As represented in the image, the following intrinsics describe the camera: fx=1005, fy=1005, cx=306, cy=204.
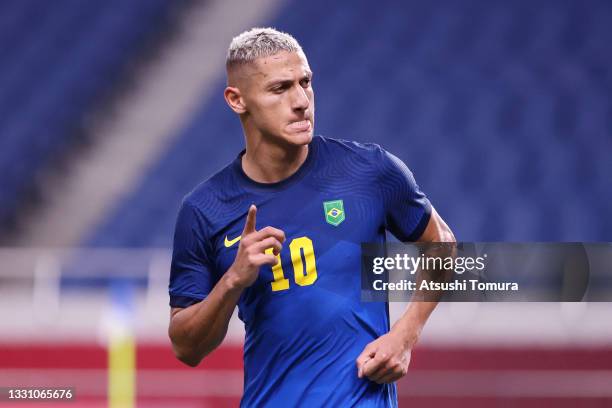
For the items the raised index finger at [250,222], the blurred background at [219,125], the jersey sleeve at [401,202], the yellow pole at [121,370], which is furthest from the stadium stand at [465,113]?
the raised index finger at [250,222]

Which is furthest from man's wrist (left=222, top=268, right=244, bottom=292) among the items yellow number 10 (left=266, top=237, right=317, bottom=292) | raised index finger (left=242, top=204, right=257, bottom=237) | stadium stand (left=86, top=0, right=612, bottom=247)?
stadium stand (left=86, top=0, right=612, bottom=247)

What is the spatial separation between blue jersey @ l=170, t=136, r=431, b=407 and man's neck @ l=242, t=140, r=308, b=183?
21mm

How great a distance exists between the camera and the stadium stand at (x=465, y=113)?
793 centimetres

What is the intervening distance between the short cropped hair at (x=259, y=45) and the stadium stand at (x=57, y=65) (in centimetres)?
629

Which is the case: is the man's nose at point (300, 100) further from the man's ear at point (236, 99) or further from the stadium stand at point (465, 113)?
the stadium stand at point (465, 113)

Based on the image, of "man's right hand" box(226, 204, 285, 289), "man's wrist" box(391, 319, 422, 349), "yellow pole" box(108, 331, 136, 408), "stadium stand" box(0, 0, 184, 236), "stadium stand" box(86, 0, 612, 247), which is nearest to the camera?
"man's right hand" box(226, 204, 285, 289)

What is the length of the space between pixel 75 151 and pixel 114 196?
638 mm

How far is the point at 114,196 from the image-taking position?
8.45 m

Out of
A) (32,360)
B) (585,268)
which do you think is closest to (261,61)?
(585,268)

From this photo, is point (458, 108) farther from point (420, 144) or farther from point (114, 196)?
point (114, 196)

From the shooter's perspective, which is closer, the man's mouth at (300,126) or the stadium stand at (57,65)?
the man's mouth at (300,126)

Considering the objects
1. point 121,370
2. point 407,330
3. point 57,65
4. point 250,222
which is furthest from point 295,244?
point 57,65

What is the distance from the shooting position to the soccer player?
2422 mm

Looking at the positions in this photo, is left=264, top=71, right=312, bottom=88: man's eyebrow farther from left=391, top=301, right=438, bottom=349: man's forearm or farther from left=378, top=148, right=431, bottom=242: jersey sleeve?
left=391, top=301, right=438, bottom=349: man's forearm
